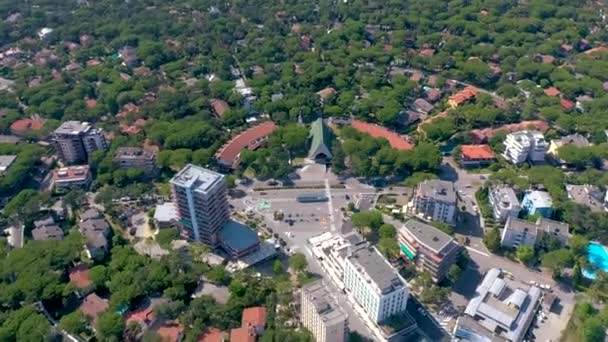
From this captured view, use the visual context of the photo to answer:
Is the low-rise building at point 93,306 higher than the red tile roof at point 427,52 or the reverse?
the reverse

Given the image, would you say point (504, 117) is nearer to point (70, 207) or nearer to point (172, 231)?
point (172, 231)


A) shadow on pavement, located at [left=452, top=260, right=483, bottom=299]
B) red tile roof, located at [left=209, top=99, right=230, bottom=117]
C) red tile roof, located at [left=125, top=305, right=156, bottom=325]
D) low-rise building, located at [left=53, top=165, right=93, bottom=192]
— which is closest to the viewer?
red tile roof, located at [left=125, top=305, right=156, bottom=325]

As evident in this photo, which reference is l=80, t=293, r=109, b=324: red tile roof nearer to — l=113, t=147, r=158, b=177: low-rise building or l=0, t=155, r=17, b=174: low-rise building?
l=113, t=147, r=158, b=177: low-rise building

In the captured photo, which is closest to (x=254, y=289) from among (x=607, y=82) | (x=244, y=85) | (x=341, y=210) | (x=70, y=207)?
(x=341, y=210)

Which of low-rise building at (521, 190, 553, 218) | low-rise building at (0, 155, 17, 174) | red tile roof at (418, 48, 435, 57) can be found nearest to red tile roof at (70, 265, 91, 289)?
low-rise building at (0, 155, 17, 174)

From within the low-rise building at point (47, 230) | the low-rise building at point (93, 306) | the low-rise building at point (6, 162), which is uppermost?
the low-rise building at point (6, 162)

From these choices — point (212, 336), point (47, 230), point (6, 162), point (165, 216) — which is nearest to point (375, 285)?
point (212, 336)

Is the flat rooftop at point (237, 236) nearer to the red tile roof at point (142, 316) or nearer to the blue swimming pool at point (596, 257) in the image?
the red tile roof at point (142, 316)

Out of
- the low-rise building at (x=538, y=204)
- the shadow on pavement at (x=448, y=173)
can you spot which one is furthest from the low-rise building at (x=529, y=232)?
the shadow on pavement at (x=448, y=173)
